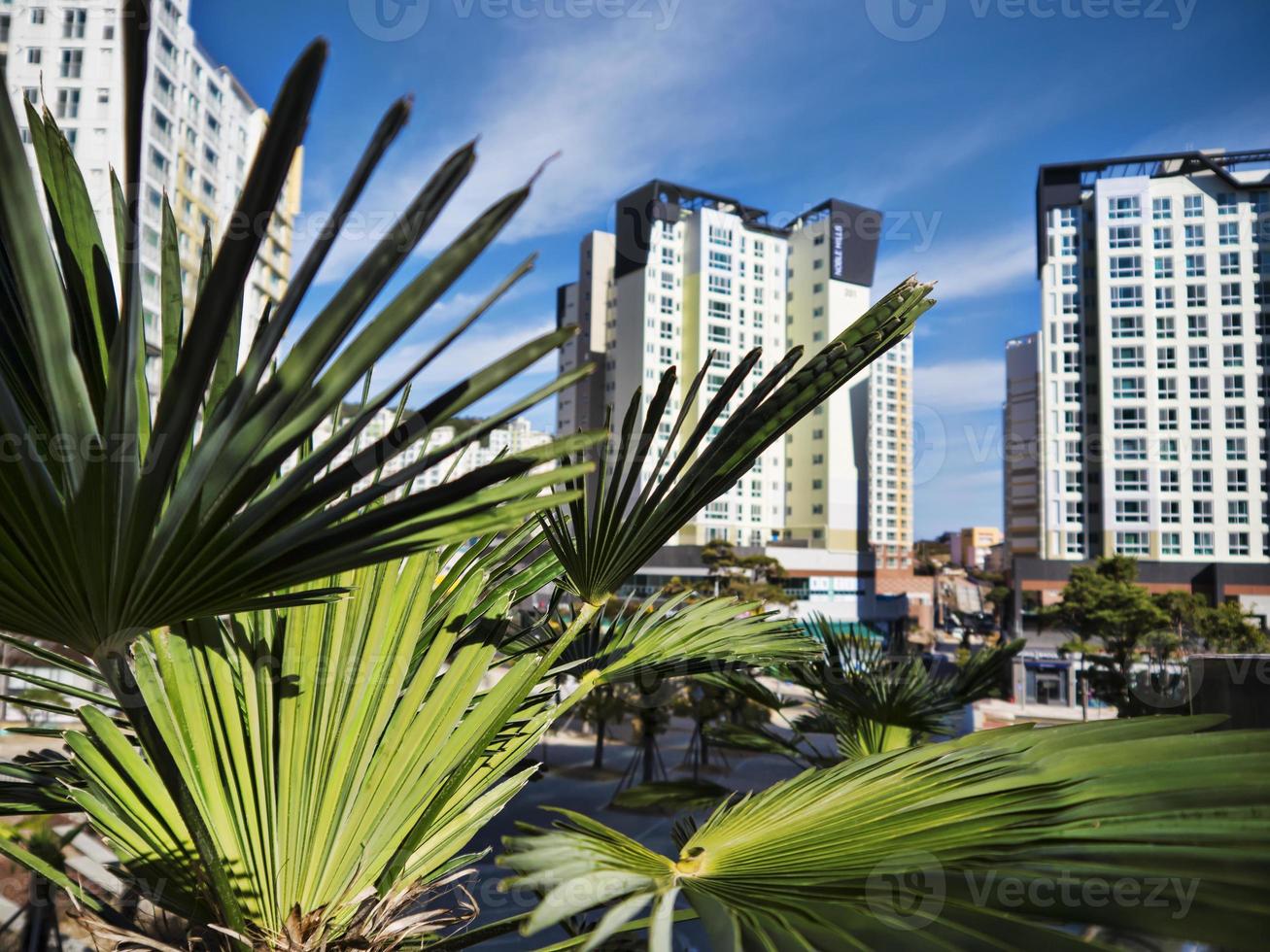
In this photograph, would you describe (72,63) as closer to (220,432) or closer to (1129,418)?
(220,432)

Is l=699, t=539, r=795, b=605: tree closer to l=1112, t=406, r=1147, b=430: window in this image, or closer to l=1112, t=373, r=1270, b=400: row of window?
l=1112, t=406, r=1147, b=430: window

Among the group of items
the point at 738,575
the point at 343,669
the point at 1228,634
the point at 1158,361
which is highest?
the point at 1158,361

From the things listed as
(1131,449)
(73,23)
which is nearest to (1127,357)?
(1131,449)

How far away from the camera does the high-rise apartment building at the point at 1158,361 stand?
36.3m

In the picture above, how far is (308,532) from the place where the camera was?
3.31 feet

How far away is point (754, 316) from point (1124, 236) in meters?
21.1

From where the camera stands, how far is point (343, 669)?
157 cm

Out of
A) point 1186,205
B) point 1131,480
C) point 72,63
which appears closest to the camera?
point 72,63

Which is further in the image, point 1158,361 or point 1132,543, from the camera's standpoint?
point 1158,361

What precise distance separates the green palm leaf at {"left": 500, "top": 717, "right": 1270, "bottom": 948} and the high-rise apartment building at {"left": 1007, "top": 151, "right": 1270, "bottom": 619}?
41467 millimetres

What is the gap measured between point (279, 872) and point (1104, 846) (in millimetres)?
1297

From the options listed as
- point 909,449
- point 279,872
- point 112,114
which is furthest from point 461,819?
point 909,449

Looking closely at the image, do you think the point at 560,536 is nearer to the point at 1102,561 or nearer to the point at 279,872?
the point at 279,872

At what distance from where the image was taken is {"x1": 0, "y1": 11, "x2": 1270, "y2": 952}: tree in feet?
2.85
